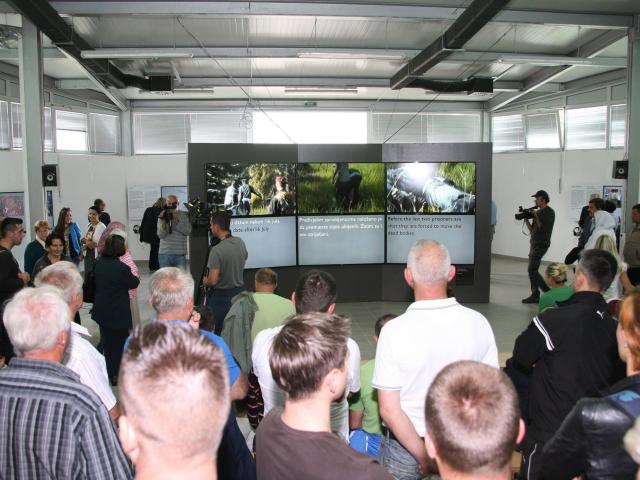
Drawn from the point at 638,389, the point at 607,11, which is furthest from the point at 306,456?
the point at 607,11

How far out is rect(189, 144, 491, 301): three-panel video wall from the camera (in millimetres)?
9266

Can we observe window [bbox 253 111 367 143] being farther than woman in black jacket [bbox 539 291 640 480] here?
Yes

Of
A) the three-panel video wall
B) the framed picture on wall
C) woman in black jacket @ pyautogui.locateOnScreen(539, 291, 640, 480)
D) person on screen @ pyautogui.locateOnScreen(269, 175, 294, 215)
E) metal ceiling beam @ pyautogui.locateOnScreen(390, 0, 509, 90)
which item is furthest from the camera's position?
the framed picture on wall

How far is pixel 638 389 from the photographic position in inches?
73.0

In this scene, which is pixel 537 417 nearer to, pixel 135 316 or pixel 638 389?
pixel 638 389

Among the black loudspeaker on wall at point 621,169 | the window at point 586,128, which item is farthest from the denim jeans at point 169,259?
the window at point 586,128

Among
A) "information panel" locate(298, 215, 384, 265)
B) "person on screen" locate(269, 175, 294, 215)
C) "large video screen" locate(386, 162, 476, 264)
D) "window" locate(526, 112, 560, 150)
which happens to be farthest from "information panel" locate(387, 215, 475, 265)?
"window" locate(526, 112, 560, 150)

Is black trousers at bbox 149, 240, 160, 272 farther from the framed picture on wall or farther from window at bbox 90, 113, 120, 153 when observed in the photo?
the framed picture on wall

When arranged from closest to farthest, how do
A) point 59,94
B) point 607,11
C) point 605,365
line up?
1. point 605,365
2. point 607,11
3. point 59,94

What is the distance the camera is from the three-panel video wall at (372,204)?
30.4 feet

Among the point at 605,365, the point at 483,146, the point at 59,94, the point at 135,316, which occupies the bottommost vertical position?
the point at 135,316

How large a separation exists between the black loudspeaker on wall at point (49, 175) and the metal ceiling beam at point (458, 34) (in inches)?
220

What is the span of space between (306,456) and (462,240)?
8208mm

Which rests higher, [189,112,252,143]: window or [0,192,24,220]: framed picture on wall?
[189,112,252,143]: window
